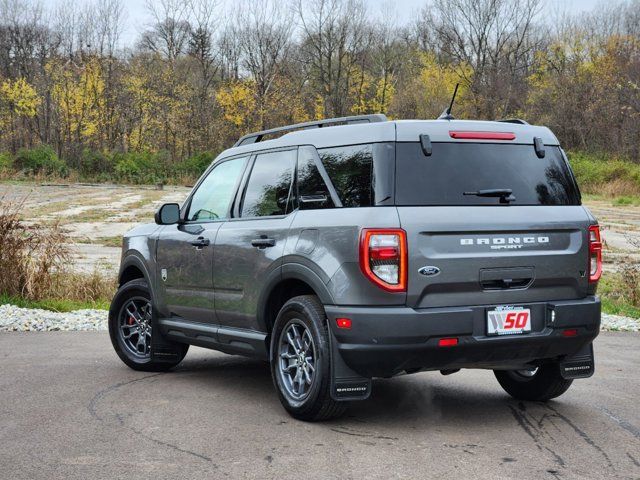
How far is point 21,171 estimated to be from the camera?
5016 centimetres

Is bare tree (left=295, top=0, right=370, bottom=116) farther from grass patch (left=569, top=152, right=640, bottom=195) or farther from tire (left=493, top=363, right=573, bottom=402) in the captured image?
tire (left=493, top=363, right=573, bottom=402)

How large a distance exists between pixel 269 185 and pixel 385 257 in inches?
62.6

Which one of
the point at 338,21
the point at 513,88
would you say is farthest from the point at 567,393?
the point at 338,21

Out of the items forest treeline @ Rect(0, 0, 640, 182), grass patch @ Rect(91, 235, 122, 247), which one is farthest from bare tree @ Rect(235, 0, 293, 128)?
grass patch @ Rect(91, 235, 122, 247)

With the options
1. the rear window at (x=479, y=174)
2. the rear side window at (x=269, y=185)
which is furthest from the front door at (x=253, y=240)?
the rear window at (x=479, y=174)

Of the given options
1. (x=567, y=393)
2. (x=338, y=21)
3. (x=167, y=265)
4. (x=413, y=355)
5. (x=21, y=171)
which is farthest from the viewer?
(x=338, y=21)

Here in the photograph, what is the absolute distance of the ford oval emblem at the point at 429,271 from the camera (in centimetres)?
536

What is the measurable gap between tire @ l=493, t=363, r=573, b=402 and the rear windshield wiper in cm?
126

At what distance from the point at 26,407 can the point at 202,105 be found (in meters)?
54.2

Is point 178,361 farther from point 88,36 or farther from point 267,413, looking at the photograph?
point 88,36

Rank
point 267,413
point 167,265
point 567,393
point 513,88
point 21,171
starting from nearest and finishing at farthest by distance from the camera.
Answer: point 267,413 < point 567,393 < point 167,265 < point 21,171 < point 513,88

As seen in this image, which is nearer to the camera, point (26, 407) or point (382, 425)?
point (382, 425)

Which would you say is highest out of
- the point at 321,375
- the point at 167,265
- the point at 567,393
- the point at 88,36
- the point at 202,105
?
the point at 88,36

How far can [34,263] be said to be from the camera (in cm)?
1271
